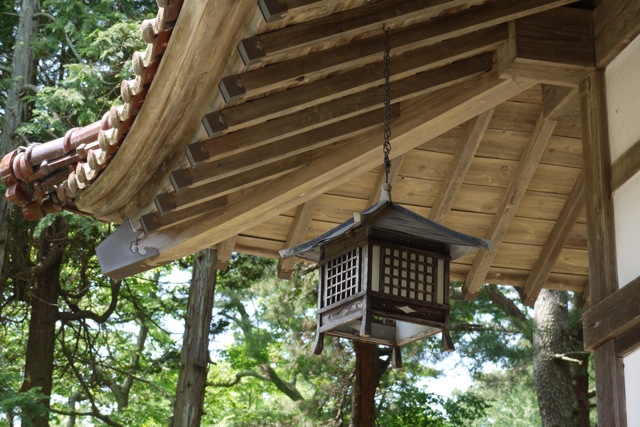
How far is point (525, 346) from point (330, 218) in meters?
8.70

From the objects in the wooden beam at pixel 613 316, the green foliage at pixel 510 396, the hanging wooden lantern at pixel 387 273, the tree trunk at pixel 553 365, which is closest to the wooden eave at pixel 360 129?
the hanging wooden lantern at pixel 387 273

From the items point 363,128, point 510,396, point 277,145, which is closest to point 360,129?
point 363,128

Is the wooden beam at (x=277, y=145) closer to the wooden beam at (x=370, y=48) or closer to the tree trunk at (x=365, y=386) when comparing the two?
the wooden beam at (x=370, y=48)

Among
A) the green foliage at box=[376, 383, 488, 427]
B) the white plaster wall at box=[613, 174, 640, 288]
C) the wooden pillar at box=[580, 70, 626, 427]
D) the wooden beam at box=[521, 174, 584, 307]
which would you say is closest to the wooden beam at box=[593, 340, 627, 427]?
the wooden pillar at box=[580, 70, 626, 427]

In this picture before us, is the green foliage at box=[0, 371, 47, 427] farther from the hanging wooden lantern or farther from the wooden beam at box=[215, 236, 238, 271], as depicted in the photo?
the hanging wooden lantern

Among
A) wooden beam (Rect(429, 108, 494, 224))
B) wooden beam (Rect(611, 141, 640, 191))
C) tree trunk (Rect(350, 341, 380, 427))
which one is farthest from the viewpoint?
tree trunk (Rect(350, 341, 380, 427))

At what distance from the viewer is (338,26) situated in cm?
335

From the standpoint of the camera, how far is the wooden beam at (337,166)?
4.11 meters

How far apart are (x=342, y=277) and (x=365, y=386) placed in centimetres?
747

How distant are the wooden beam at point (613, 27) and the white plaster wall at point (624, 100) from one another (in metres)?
0.03

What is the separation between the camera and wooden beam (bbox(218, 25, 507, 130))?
3.50 metres

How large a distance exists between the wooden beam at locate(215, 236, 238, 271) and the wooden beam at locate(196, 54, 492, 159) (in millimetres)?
1103

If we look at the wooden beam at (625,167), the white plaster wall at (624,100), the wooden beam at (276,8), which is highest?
the white plaster wall at (624,100)

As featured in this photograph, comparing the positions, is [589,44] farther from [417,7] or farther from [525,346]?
[525,346]
